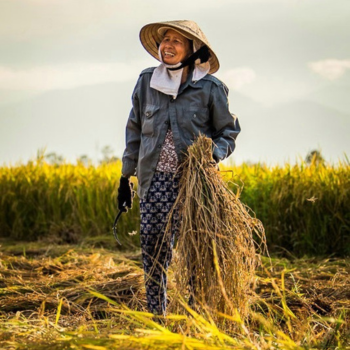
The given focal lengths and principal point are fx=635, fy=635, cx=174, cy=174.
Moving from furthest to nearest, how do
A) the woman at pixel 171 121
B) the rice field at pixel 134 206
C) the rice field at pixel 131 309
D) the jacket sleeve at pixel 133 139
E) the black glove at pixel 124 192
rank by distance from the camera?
1. the rice field at pixel 134 206
2. the black glove at pixel 124 192
3. the jacket sleeve at pixel 133 139
4. the woman at pixel 171 121
5. the rice field at pixel 131 309

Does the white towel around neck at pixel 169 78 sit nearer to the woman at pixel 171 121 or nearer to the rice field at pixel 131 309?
the woman at pixel 171 121

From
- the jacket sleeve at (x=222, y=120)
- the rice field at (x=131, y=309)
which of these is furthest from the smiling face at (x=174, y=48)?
the rice field at (x=131, y=309)

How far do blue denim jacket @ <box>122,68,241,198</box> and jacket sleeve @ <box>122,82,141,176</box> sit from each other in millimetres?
92

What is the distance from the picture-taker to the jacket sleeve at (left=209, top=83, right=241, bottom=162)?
3482 millimetres

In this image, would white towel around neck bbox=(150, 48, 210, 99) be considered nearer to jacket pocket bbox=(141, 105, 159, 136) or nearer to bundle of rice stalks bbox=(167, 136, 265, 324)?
jacket pocket bbox=(141, 105, 159, 136)

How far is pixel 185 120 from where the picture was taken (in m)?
3.47

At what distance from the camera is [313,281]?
497cm

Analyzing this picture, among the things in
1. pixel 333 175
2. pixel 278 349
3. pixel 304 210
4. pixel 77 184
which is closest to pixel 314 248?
pixel 304 210

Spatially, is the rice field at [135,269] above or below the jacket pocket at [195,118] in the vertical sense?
below

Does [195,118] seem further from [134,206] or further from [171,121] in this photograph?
[134,206]

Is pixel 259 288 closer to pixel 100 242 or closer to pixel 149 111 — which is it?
pixel 149 111

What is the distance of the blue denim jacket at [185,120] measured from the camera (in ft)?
11.4

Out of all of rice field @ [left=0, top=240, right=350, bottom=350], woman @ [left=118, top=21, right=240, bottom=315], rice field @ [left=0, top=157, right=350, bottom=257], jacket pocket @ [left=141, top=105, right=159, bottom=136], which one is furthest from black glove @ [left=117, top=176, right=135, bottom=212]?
rice field @ [left=0, top=157, right=350, bottom=257]

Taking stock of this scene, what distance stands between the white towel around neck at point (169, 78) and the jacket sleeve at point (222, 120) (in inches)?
4.9
